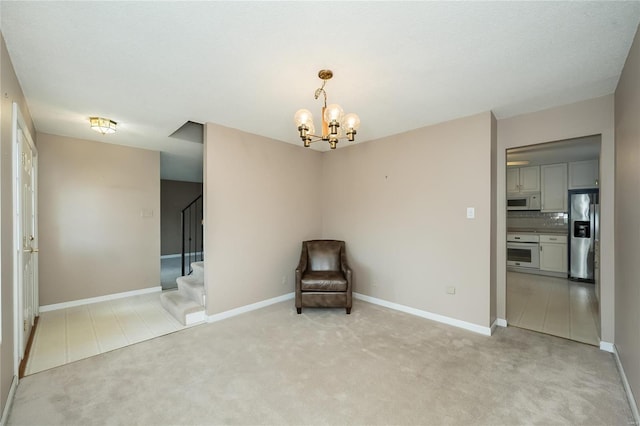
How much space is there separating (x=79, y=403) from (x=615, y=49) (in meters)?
4.59

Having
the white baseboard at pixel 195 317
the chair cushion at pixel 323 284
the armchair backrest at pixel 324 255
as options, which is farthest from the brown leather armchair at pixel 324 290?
the white baseboard at pixel 195 317

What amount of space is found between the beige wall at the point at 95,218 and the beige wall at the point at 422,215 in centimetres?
329

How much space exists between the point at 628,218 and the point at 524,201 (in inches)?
188

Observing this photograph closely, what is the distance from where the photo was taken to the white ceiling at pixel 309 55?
5.22ft

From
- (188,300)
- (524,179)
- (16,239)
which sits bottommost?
(188,300)

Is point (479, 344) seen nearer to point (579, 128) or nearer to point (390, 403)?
point (390, 403)

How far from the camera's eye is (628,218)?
210 centimetres

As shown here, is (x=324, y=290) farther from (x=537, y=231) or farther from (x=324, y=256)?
(x=537, y=231)

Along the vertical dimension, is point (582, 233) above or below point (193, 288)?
above

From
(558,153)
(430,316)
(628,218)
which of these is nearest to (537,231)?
(558,153)

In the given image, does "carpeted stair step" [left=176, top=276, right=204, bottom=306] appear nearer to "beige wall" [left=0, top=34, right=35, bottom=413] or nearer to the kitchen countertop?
"beige wall" [left=0, top=34, right=35, bottom=413]

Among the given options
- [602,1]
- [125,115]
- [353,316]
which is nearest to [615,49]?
[602,1]

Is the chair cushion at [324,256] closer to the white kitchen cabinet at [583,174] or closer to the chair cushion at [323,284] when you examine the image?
the chair cushion at [323,284]

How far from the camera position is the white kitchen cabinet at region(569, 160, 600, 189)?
531cm
